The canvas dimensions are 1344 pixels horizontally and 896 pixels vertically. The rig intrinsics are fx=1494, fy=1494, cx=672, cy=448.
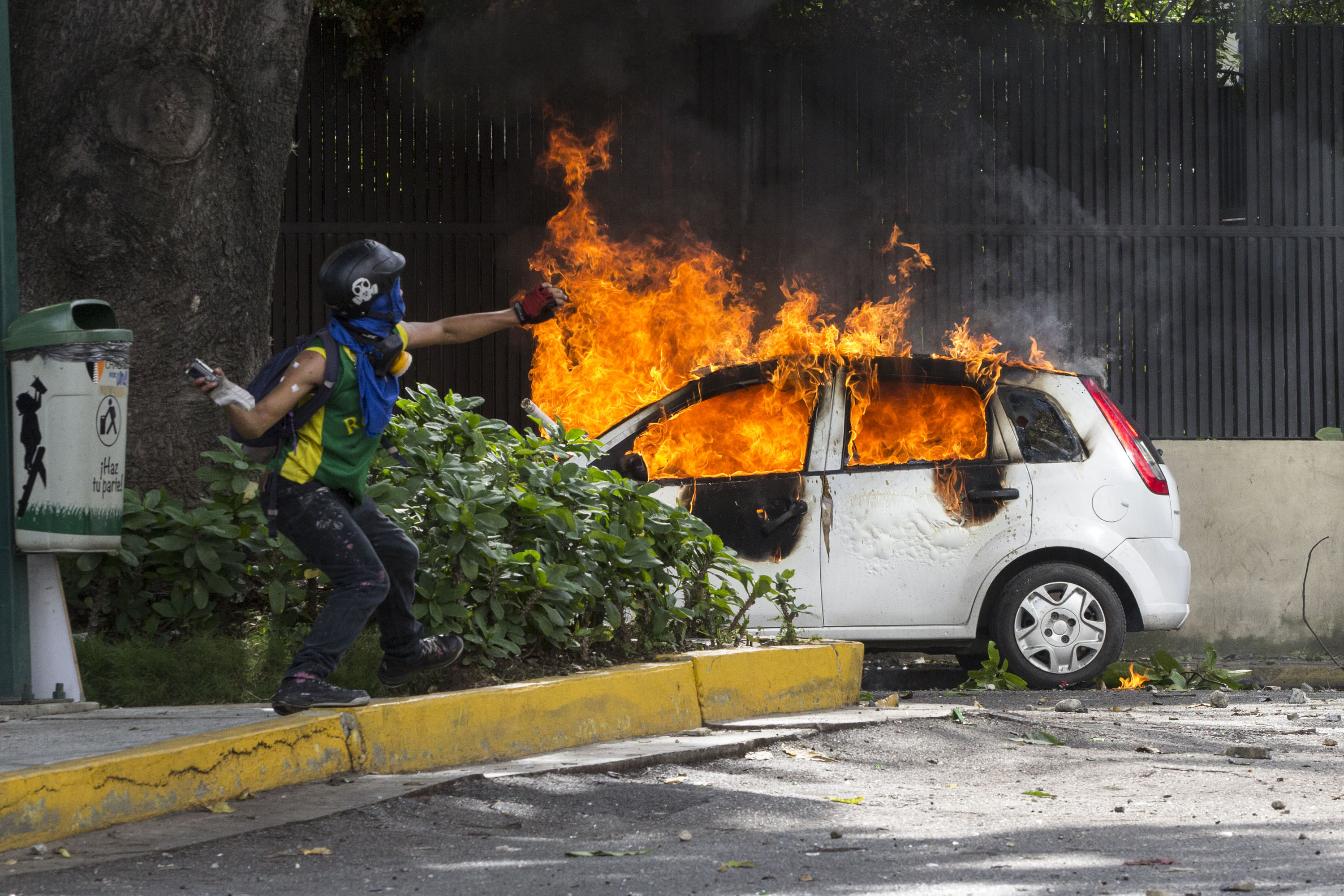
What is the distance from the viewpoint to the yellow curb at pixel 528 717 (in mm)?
4742

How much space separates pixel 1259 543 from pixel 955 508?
9.38 feet

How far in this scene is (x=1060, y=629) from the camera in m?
7.68

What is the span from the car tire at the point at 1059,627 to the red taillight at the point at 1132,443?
0.57 meters

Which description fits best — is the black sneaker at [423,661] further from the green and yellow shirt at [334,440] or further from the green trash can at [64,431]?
the green trash can at [64,431]

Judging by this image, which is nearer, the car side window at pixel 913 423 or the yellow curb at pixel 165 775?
the yellow curb at pixel 165 775

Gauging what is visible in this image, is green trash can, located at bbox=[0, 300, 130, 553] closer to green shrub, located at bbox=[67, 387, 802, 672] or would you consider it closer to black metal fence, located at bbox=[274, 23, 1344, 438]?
green shrub, located at bbox=[67, 387, 802, 672]

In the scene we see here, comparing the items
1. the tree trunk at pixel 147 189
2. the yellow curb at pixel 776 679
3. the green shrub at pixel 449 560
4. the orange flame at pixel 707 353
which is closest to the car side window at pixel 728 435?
the orange flame at pixel 707 353

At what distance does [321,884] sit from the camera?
3.52m

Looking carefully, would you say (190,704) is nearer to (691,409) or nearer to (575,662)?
(575,662)

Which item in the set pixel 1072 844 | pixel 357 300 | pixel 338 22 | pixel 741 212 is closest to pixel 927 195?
pixel 741 212

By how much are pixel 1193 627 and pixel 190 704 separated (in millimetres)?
6461

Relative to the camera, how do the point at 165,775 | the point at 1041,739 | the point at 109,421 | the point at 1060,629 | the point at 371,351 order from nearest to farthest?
the point at 165,775, the point at 371,351, the point at 109,421, the point at 1041,739, the point at 1060,629

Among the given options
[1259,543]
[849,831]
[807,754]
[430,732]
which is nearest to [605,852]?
[849,831]

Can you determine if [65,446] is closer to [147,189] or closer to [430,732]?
[147,189]
